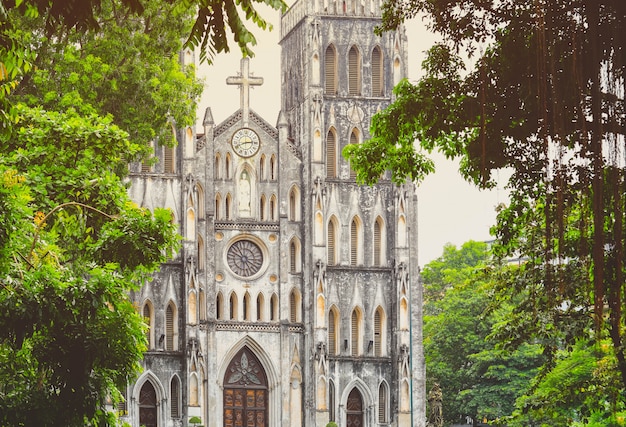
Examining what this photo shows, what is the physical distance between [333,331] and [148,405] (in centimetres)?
788

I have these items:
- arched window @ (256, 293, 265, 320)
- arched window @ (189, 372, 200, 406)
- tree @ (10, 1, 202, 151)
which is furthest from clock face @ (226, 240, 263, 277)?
tree @ (10, 1, 202, 151)

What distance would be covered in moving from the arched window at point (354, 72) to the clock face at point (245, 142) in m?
4.34

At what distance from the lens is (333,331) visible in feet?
192

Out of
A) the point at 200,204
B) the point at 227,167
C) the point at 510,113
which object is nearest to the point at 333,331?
the point at 200,204

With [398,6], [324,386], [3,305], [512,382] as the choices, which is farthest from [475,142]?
[512,382]

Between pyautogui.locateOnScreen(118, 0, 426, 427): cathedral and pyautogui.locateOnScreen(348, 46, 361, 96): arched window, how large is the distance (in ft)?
0.19

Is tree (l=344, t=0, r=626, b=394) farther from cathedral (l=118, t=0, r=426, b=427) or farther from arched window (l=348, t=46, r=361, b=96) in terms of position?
arched window (l=348, t=46, r=361, b=96)

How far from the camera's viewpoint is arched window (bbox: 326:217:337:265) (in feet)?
192

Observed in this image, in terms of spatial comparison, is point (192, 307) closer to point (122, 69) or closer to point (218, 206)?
point (218, 206)

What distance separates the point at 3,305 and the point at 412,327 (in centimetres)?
4317

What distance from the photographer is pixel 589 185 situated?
14.0 metres

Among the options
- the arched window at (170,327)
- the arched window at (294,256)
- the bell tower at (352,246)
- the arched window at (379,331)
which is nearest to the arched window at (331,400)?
the bell tower at (352,246)

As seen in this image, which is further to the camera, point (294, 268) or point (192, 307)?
point (294, 268)

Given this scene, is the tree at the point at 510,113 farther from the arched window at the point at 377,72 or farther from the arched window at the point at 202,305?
the arched window at the point at 377,72
